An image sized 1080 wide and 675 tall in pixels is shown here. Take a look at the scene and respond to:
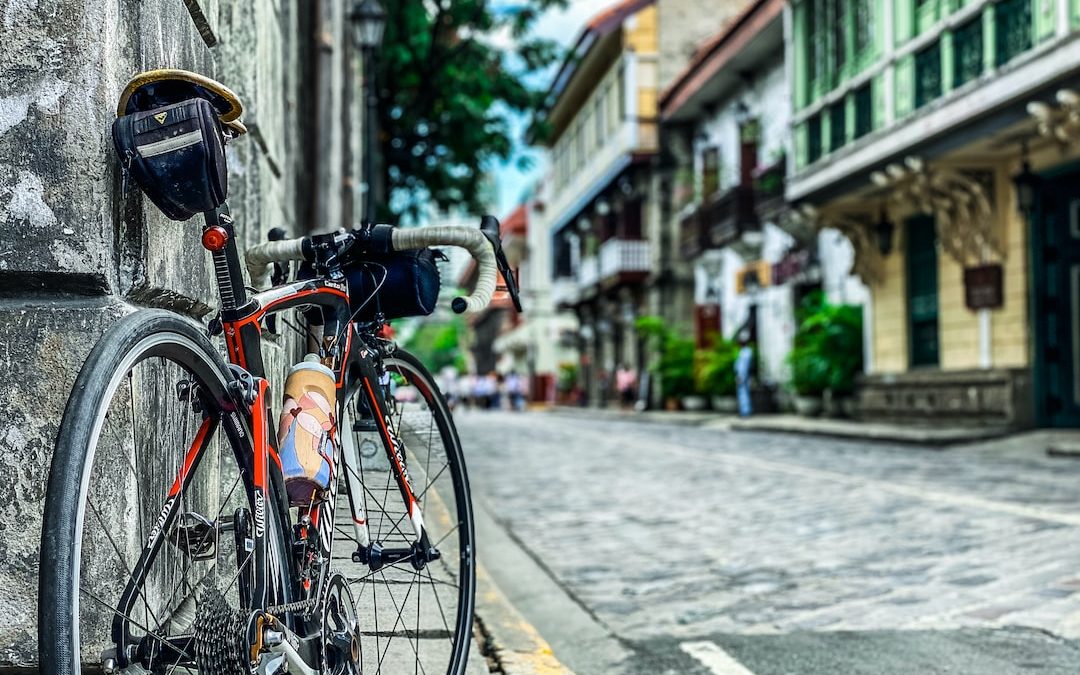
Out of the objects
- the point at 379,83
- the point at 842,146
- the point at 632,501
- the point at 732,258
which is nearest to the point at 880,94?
the point at 842,146

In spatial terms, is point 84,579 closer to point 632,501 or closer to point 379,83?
point 632,501

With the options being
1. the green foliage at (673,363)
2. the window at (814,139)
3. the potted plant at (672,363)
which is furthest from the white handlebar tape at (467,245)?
the green foliage at (673,363)

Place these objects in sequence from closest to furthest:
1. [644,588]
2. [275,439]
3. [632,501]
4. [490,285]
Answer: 1. [275,439]
2. [490,285]
3. [644,588]
4. [632,501]

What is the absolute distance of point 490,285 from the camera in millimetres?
2670

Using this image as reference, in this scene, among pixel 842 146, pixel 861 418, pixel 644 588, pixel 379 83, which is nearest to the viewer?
pixel 644 588

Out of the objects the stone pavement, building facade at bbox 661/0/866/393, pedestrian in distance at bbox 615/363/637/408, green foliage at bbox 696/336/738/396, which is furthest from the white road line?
pedestrian in distance at bbox 615/363/637/408

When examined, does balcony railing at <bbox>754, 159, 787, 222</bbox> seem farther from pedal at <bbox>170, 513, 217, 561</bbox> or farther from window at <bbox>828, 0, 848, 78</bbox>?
pedal at <bbox>170, 513, 217, 561</bbox>

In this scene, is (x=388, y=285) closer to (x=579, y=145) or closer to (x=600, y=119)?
(x=600, y=119)

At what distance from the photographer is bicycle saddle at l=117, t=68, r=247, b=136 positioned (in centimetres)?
199

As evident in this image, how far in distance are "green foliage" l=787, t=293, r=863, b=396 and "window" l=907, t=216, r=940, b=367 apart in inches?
68.0

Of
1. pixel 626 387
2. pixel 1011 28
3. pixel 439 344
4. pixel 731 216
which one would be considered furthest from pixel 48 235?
pixel 439 344

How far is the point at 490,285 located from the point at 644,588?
3329 mm

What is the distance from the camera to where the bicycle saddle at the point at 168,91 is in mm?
1991

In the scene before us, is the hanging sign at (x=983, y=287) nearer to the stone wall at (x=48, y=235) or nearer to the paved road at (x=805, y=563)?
the paved road at (x=805, y=563)
